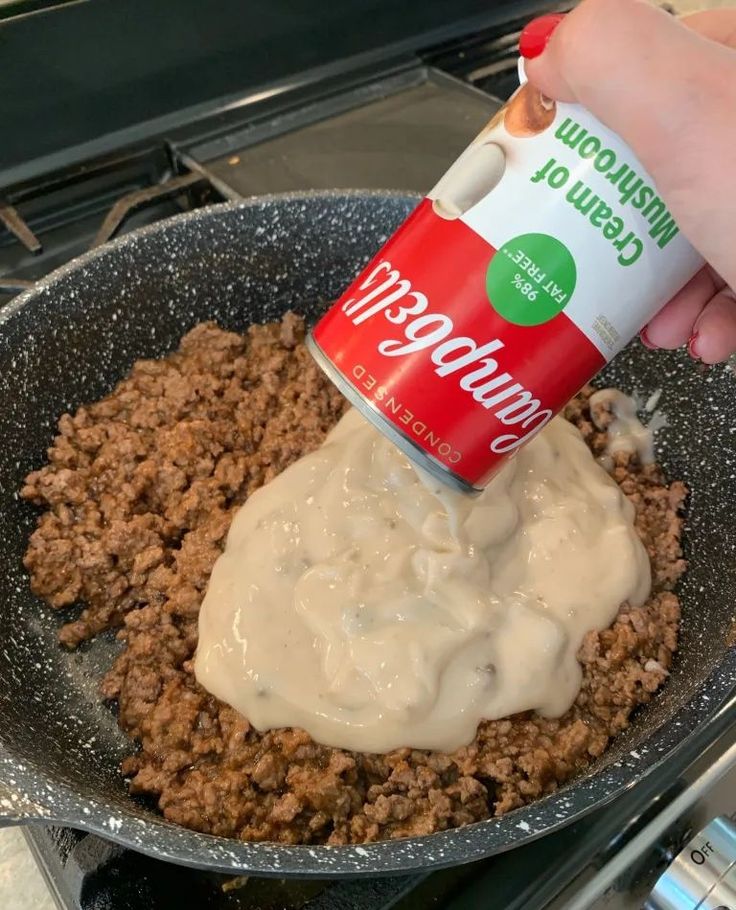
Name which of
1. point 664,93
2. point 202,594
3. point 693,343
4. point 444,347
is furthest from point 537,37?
point 202,594

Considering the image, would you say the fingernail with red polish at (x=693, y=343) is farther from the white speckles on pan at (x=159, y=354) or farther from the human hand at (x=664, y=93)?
the human hand at (x=664, y=93)

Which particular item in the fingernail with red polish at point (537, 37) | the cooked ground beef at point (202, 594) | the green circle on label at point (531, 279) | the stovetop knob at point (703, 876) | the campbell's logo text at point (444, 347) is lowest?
the cooked ground beef at point (202, 594)

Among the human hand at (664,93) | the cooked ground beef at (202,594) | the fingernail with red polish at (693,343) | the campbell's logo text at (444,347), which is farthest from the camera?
the fingernail with red polish at (693,343)

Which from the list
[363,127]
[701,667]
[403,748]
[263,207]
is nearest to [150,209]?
[263,207]

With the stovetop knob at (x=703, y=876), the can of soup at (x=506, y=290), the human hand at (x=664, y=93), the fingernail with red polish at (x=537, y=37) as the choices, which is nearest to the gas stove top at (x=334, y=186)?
the stovetop knob at (x=703, y=876)

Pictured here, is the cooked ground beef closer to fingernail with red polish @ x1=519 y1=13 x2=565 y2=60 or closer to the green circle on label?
the green circle on label

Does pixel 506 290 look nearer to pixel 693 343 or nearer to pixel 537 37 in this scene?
pixel 537 37

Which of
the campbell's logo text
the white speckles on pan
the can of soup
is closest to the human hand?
the can of soup

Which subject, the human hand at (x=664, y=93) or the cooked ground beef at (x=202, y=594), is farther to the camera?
the cooked ground beef at (x=202, y=594)
